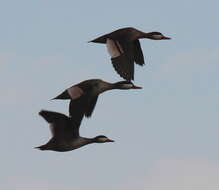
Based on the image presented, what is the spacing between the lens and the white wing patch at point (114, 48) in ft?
59.1

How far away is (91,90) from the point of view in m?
17.6

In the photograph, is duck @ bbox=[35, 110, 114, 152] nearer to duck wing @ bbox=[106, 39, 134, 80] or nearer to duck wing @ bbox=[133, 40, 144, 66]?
duck wing @ bbox=[106, 39, 134, 80]

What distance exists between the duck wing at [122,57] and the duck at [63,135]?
1932 millimetres

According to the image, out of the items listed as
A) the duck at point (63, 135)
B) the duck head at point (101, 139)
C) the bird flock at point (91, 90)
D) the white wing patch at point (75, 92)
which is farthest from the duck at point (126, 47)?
the duck at point (63, 135)

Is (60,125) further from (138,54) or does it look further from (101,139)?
(138,54)

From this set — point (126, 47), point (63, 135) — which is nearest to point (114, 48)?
point (126, 47)

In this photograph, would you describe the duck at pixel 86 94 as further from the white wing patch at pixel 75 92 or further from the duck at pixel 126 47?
the duck at pixel 126 47

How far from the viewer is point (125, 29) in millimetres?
18688

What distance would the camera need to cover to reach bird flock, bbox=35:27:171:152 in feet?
51.8

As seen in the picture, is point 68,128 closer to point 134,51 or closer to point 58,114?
point 58,114

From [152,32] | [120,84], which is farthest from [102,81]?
[152,32]

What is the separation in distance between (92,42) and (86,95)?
187 centimetres

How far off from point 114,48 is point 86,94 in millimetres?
1389

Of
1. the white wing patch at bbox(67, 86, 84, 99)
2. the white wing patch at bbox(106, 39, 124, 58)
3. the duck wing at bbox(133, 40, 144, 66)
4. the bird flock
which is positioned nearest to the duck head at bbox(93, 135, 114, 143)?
the bird flock
